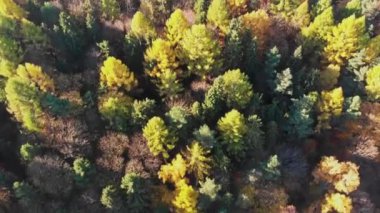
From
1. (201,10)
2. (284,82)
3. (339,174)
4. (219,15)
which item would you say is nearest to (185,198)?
(284,82)

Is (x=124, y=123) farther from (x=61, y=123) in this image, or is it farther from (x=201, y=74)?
(x=201, y=74)

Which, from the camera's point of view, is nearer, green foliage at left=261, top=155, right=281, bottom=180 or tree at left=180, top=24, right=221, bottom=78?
green foliage at left=261, top=155, right=281, bottom=180

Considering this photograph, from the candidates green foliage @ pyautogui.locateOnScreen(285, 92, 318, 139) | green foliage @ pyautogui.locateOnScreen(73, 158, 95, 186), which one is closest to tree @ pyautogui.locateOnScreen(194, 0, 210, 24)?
green foliage @ pyautogui.locateOnScreen(285, 92, 318, 139)

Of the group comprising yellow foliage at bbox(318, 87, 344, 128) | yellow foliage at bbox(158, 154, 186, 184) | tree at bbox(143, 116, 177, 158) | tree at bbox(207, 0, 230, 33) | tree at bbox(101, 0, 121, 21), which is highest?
tree at bbox(101, 0, 121, 21)

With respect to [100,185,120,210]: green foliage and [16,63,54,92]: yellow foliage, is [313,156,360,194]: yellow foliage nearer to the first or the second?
[100,185,120,210]: green foliage

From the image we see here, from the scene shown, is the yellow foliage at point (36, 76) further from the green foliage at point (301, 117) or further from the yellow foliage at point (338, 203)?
the yellow foliage at point (338, 203)

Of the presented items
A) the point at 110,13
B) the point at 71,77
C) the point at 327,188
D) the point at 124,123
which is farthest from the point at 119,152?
the point at 327,188

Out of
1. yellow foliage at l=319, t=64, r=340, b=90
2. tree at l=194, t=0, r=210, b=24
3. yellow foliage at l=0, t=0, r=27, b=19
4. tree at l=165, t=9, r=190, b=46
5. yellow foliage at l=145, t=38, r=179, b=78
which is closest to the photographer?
yellow foliage at l=145, t=38, r=179, b=78
